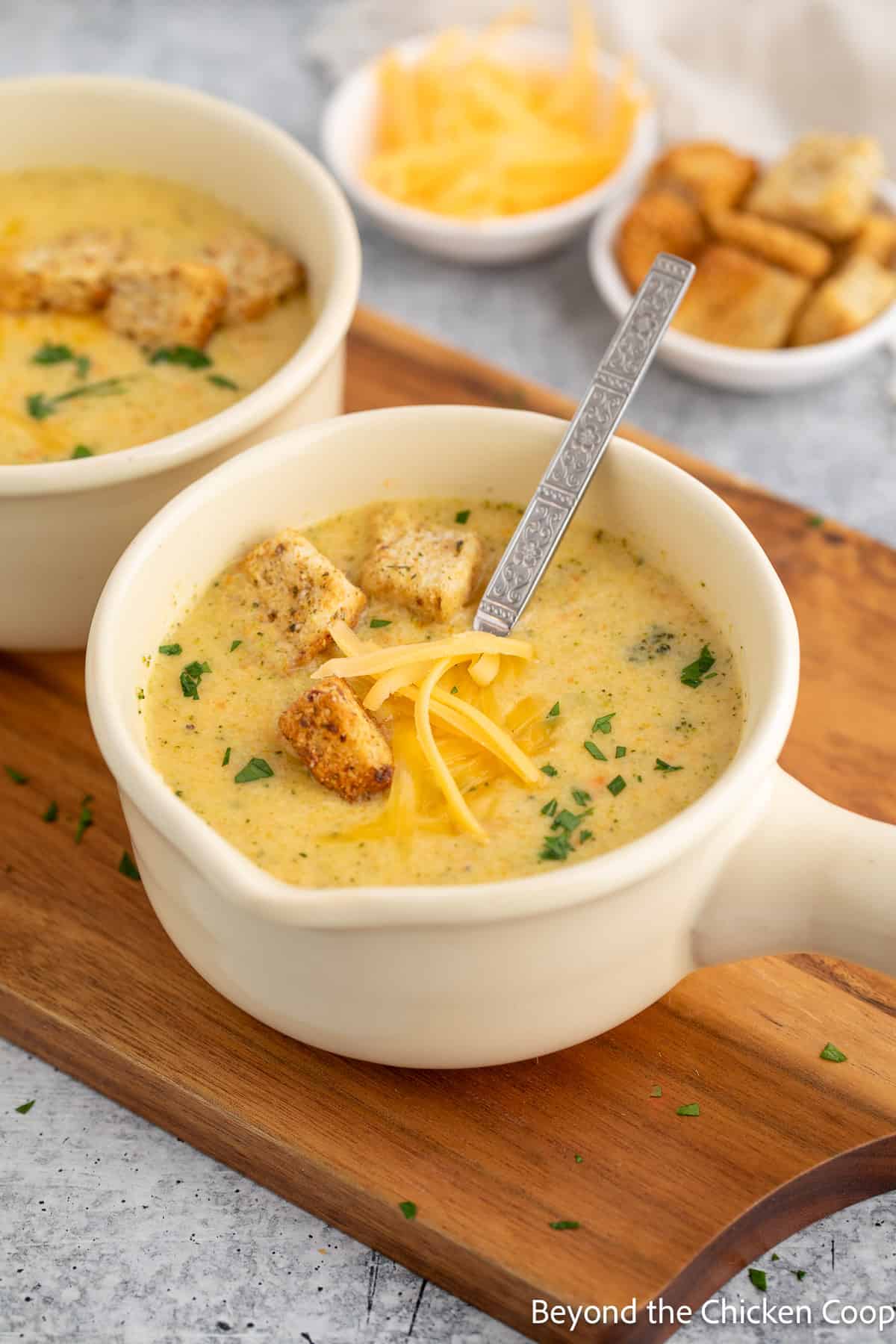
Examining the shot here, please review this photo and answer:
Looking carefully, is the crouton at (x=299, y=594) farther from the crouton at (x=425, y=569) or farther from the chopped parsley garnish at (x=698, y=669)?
the chopped parsley garnish at (x=698, y=669)

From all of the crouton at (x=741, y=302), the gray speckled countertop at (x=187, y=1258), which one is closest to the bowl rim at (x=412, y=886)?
the gray speckled countertop at (x=187, y=1258)

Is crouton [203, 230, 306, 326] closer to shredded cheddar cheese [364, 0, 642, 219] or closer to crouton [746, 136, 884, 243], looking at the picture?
shredded cheddar cheese [364, 0, 642, 219]

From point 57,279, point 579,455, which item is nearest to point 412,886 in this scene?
point 579,455

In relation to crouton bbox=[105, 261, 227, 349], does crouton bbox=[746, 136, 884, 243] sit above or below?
above

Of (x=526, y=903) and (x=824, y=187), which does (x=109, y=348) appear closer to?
(x=526, y=903)

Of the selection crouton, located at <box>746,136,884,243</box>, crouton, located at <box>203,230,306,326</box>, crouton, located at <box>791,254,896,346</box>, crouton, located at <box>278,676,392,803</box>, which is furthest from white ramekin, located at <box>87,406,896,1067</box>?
crouton, located at <box>746,136,884,243</box>
